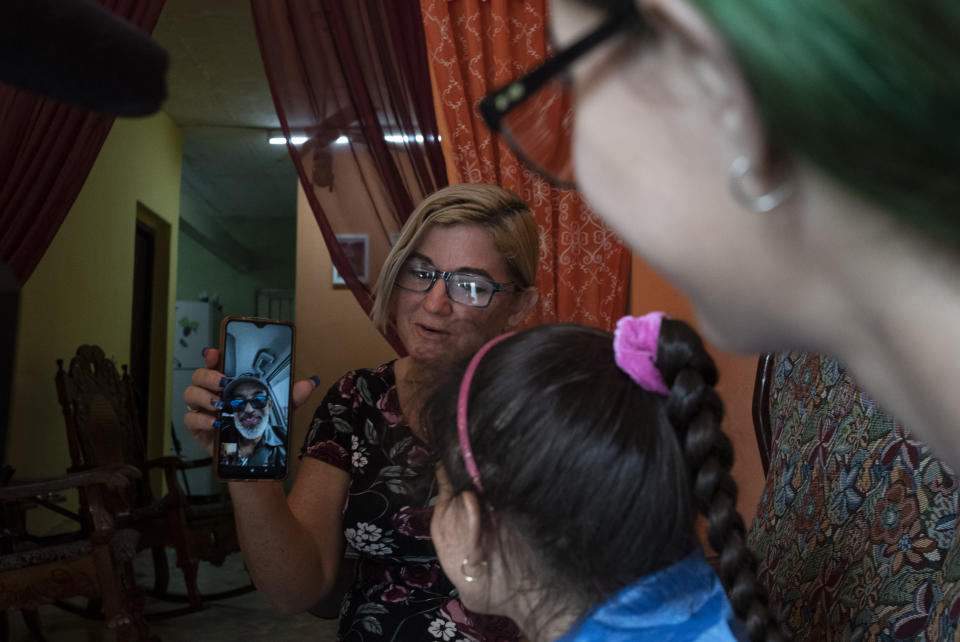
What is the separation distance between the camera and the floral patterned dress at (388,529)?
1.41m

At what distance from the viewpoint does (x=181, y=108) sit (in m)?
6.41

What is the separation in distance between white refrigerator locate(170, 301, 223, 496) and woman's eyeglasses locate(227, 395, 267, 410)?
6.85m

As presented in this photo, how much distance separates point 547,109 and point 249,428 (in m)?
0.89

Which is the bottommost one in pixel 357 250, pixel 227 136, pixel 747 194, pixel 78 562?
pixel 78 562

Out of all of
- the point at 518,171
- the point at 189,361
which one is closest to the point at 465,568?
the point at 518,171

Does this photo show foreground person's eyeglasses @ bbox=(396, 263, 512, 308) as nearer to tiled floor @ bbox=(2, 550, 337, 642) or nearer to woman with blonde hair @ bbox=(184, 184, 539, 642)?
woman with blonde hair @ bbox=(184, 184, 539, 642)

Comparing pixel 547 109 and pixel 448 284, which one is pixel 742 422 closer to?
pixel 448 284

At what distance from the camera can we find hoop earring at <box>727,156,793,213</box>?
0.33 meters

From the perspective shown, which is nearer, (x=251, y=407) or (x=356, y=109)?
(x=251, y=407)

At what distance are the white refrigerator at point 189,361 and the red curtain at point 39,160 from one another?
492 centimetres

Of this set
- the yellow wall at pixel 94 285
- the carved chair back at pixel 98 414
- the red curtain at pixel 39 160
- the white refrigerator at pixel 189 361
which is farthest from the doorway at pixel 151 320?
the red curtain at pixel 39 160

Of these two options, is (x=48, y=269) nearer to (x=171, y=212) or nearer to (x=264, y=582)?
(x=171, y=212)

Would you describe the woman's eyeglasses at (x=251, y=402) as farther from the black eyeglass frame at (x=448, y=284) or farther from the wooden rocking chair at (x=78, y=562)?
the wooden rocking chair at (x=78, y=562)

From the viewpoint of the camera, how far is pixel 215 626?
3963 millimetres
